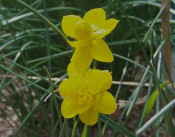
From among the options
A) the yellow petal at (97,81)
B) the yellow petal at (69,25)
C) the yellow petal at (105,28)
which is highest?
the yellow petal at (69,25)

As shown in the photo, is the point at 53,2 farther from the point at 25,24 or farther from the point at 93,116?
the point at 93,116

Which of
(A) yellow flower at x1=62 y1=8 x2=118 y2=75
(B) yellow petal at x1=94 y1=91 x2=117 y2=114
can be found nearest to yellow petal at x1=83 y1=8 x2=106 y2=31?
(A) yellow flower at x1=62 y1=8 x2=118 y2=75

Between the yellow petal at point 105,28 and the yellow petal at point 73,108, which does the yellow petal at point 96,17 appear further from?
the yellow petal at point 73,108

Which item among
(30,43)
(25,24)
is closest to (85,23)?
(30,43)

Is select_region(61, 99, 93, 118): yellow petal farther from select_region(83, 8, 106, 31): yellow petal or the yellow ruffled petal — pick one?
select_region(83, 8, 106, 31): yellow petal

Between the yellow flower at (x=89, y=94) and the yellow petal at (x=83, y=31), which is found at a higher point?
the yellow petal at (x=83, y=31)

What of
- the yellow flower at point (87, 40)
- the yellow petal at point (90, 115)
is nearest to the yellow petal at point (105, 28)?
the yellow flower at point (87, 40)

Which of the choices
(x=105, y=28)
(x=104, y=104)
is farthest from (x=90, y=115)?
(x=105, y=28)

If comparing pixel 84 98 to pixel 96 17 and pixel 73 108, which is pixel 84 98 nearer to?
pixel 73 108
